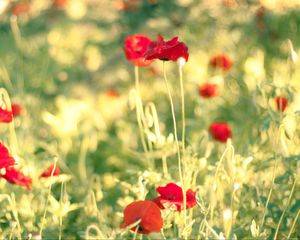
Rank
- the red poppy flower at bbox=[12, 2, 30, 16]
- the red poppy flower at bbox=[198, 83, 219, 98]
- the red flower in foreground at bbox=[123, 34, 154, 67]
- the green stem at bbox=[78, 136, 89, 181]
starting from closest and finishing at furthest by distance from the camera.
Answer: the red flower in foreground at bbox=[123, 34, 154, 67], the green stem at bbox=[78, 136, 89, 181], the red poppy flower at bbox=[198, 83, 219, 98], the red poppy flower at bbox=[12, 2, 30, 16]

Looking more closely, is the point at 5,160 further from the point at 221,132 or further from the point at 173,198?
the point at 221,132

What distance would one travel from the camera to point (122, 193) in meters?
2.58

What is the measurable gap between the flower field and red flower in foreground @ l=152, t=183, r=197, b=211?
165 millimetres

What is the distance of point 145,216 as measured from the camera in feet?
4.78

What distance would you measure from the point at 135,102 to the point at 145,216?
0.54 m

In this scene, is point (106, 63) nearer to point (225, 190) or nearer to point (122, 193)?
point (122, 193)

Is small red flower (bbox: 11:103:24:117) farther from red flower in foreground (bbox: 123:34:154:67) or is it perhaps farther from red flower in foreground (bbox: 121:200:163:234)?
red flower in foreground (bbox: 121:200:163:234)

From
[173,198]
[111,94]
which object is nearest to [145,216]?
[173,198]

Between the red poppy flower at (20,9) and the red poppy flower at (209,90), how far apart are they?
1756 millimetres

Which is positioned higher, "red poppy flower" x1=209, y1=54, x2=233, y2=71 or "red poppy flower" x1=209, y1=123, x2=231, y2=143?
"red poppy flower" x1=209, y1=123, x2=231, y2=143

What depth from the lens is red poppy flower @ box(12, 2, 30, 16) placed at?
4.20 m

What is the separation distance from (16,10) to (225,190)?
2428 millimetres

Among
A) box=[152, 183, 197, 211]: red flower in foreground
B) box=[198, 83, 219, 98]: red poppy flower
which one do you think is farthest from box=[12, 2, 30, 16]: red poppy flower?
box=[152, 183, 197, 211]: red flower in foreground

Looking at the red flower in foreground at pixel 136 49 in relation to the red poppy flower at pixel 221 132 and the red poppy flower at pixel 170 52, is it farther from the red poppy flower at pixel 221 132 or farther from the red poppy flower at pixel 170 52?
the red poppy flower at pixel 221 132
